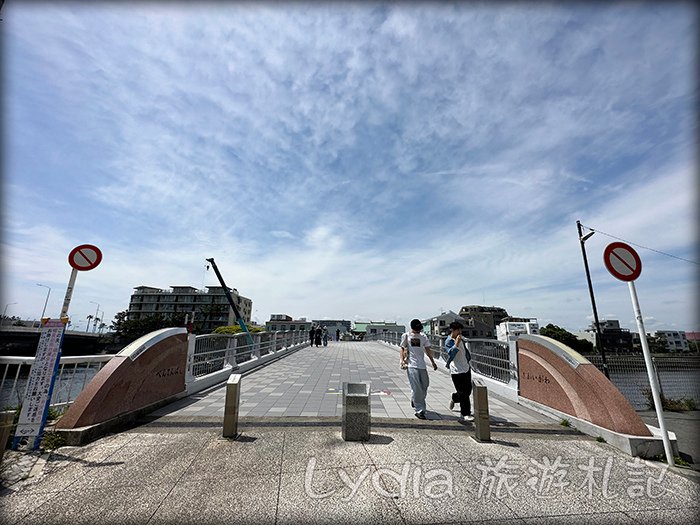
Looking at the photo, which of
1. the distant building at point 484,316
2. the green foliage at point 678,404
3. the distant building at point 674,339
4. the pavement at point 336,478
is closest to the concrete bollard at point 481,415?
the pavement at point 336,478

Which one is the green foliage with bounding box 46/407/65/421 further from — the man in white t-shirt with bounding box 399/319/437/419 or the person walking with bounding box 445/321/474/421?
the person walking with bounding box 445/321/474/421

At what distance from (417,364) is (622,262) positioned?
12.3 feet

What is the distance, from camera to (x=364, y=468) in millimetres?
3625

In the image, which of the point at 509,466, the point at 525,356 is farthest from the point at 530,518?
the point at 525,356

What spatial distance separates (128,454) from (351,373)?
828 cm

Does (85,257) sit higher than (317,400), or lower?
higher

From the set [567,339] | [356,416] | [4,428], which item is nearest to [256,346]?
[356,416]

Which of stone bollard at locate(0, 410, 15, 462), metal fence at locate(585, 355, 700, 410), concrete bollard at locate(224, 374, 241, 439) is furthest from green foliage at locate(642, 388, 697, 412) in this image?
stone bollard at locate(0, 410, 15, 462)

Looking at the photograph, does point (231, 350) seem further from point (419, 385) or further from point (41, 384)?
point (419, 385)

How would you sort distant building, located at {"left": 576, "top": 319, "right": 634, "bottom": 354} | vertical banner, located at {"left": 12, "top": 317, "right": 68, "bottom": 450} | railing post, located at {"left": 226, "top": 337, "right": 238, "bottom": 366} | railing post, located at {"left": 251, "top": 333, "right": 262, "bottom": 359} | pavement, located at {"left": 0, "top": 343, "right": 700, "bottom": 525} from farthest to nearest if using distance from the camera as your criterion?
distant building, located at {"left": 576, "top": 319, "right": 634, "bottom": 354}, railing post, located at {"left": 251, "top": 333, "right": 262, "bottom": 359}, railing post, located at {"left": 226, "top": 337, "right": 238, "bottom": 366}, vertical banner, located at {"left": 12, "top": 317, "right": 68, "bottom": 450}, pavement, located at {"left": 0, "top": 343, "right": 700, "bottom": 525}

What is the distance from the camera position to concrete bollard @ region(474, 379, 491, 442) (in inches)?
179

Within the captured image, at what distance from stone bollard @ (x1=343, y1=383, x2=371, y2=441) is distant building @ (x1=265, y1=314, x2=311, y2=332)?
77.5 meters

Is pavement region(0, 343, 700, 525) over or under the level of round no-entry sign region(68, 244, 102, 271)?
under

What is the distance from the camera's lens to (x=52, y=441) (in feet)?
13.4
